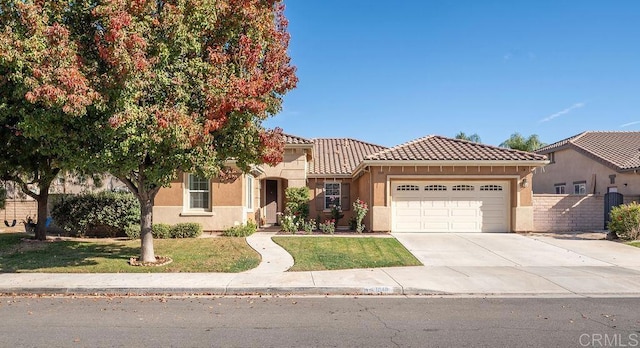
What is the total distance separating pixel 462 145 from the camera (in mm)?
19688

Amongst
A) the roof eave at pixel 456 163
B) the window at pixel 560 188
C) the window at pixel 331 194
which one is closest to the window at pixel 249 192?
the window at pixel 331 194

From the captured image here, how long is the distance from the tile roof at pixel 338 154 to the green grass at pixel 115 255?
333 inches

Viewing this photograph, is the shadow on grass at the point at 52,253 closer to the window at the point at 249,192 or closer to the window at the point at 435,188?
the window at the point at 249,192

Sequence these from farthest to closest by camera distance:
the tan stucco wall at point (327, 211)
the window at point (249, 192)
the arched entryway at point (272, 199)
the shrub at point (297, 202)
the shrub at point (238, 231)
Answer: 1. the arched entryway at point (272, 199)
2. the tan stucco wall at point (327, 211)
3. the shrub at point (297, 202)
4. the window at point (249, 192)
5. the shrub at point (238, 231)

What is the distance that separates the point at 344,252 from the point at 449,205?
6.97 meters

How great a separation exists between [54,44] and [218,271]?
20.7 feet

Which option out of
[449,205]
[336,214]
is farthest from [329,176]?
[449,205]

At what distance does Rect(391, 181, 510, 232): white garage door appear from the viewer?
18.2 meters

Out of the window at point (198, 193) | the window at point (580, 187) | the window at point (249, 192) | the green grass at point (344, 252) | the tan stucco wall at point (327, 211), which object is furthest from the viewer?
the window at point (580, 187)

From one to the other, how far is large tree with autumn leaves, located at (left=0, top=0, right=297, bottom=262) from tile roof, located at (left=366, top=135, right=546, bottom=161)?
27.2 feet

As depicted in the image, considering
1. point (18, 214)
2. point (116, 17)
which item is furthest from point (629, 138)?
point (18, 214)

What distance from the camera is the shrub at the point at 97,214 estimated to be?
1684cm

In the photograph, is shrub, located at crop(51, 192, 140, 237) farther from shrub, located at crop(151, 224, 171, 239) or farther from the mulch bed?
the mulch bed

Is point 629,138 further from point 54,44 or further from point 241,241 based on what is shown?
point 54,44
